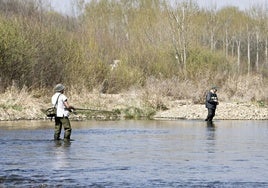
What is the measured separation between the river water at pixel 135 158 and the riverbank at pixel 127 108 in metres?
→ 10.0

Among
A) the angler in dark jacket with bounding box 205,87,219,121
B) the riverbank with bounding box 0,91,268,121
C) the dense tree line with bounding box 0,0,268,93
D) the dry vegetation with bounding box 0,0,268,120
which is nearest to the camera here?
the angler in dark jacket with bounding box 205,87,219,121

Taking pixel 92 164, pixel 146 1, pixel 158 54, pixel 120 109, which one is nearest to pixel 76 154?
pixel 92 164

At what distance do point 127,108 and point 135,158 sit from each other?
26143 mm

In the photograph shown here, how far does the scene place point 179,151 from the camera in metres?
23.2

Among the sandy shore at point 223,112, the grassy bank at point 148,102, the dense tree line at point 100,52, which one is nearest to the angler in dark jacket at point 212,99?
the sandy shore at point 223,112

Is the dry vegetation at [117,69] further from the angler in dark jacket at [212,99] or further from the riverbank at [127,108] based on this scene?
the angler in dark jacket at [212,99]

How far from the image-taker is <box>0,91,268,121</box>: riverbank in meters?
43.0

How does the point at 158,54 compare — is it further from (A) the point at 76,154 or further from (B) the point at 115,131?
(A) the point at 76,154

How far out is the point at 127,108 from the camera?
47.1m

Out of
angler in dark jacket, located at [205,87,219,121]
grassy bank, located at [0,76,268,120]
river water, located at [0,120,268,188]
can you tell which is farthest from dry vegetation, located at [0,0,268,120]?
river water, located at [0,120,268,188]

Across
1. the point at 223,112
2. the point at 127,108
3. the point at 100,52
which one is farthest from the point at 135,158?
the point at 100,52

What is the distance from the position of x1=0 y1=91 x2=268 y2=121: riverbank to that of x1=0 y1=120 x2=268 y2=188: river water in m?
10.0

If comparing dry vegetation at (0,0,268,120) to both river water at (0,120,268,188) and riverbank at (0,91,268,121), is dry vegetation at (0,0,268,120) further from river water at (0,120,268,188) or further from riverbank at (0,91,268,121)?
river water at (0,120,268,188)

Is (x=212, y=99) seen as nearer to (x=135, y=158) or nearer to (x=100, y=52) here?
(x=135, y=158)
